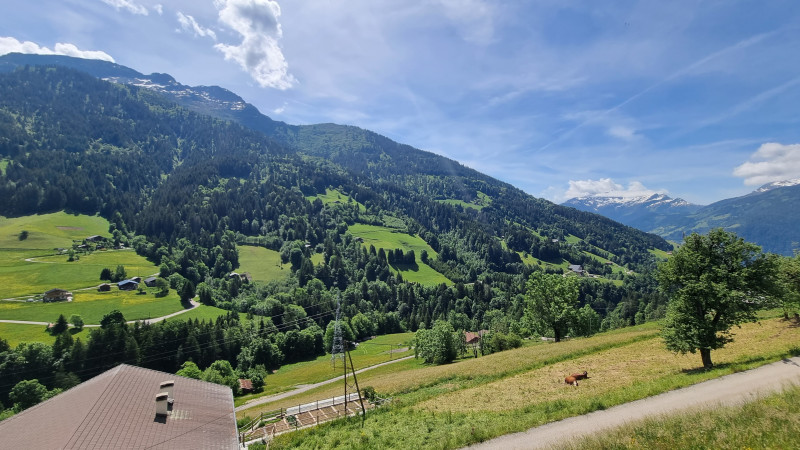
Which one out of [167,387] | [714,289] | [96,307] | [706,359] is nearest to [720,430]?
[714,289]

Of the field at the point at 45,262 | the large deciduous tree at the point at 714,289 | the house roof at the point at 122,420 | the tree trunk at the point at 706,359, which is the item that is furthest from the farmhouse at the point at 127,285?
the tree trunk at the point at 706,359

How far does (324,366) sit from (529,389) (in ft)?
264

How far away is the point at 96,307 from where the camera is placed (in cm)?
12131

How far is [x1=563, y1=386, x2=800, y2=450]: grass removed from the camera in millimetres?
12570

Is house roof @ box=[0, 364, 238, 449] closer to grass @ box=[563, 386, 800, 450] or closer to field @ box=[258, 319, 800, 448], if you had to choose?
field @ box=[258, 319, 800, 448]

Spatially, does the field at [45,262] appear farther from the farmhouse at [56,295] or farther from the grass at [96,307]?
the grass at [96,307]

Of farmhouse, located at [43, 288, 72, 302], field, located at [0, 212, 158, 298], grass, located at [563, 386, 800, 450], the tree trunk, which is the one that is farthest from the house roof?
field, located at [0, 212, 158, 298]

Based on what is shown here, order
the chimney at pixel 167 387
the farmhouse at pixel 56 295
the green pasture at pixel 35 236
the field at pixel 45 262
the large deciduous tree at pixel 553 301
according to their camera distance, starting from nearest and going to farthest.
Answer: the chimney at pixel 167 387 → the large deciduous tree at pixel 553 301 → the farmhouse at pixel 56 295 → the field at pixel 45 262 → the green pasture at pixel 35 236

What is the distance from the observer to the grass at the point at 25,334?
9319cm

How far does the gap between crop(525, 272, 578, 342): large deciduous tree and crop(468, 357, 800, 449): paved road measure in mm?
38282

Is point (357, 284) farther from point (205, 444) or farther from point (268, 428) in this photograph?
point (205, 444)

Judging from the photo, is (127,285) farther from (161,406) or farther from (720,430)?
(720,430)

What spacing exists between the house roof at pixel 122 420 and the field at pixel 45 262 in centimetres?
14380

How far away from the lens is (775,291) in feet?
88.3
